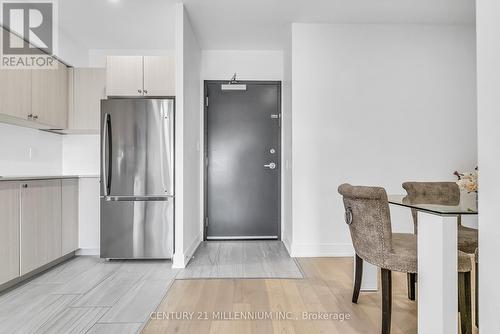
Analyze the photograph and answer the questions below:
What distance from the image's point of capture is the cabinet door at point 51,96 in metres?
3.00

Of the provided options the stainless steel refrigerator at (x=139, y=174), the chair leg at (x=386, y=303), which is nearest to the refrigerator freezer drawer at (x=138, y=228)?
the stainless steel refrigerator at (x=139, y=174)

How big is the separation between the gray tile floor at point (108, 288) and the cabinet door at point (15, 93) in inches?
57.1

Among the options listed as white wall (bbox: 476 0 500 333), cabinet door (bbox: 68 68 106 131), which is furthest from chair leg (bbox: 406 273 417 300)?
cabinet door (bbox: 68 68 106 131)

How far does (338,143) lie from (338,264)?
4.20 ft

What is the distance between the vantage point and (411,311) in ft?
6.83

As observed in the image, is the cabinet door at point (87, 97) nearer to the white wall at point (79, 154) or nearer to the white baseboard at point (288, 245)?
the white wall at point (79, 154)

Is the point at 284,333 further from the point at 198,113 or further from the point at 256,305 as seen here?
the point at 198,113

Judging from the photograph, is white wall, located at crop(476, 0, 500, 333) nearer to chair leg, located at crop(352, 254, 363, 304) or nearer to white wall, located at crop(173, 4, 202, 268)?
chair leg, located at crop(352, 254, 363, 304)

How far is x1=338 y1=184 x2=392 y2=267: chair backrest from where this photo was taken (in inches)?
65.7

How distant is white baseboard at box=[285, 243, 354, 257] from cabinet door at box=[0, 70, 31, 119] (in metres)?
2.90

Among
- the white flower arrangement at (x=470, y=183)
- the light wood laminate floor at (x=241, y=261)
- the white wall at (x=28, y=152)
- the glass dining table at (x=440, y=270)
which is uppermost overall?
the white wall at (x=28, y=152)

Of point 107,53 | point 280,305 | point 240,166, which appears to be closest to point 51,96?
point 107,53

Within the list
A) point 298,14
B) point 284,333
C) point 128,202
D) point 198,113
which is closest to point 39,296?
point 128,202

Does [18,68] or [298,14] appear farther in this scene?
[298,14]
